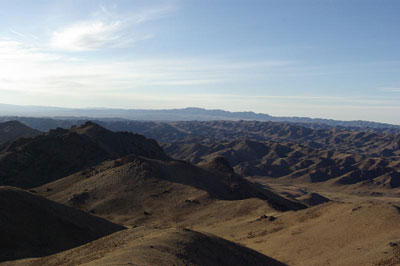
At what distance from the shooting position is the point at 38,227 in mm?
31562

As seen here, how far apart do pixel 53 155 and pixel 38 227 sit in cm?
4496

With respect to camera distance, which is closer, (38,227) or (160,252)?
(160,252)

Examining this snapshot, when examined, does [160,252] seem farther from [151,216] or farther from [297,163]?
[297,163]

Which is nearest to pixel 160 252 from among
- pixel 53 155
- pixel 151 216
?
pixel 151 216

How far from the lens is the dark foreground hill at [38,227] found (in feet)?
94.3

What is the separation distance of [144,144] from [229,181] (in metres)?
28.7

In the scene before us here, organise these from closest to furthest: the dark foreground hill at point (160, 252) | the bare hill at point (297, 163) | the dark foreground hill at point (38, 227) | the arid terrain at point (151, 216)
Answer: the dark foreground hill at point (160, 252) → the arid terrain at point (151, 216) → the dark foreground hill at point (38, 227) → the bare hill at point (297, 163)

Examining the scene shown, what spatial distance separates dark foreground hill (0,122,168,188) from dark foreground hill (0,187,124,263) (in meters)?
34.2

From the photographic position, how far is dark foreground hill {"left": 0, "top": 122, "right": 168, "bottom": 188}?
67.6 meters

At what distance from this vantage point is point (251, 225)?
130 feet

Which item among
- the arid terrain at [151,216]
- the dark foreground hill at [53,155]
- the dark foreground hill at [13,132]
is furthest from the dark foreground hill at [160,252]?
the dark foreground hill at [13,132]

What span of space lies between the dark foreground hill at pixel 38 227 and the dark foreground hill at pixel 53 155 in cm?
3417

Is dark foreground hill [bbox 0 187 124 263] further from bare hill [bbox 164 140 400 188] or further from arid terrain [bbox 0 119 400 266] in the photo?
bare hill [bbox 164 140 400 188]

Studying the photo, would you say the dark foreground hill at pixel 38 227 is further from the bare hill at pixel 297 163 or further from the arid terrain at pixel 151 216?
the bare hill at pixel 297 163
